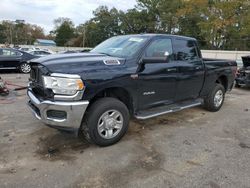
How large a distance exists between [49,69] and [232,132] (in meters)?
3.66

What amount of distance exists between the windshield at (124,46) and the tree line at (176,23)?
90.0ft

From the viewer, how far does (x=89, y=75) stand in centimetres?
361

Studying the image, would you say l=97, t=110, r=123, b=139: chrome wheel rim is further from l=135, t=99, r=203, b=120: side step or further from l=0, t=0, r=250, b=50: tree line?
l=0, t=0, r=250, b=50: tree line

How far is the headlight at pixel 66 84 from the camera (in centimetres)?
347

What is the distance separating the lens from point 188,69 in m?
5.23

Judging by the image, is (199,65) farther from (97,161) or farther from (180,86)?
(97,161)

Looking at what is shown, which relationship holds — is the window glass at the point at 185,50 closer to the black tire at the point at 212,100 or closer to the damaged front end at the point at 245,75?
the black tire at the point at 212,100

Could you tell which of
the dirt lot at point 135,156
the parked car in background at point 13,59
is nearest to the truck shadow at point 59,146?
the dirt lot at point 135,156

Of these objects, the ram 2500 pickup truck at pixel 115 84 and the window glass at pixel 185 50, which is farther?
the window glass at pixel 185 50

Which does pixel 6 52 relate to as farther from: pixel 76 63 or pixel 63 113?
pixel 63 113

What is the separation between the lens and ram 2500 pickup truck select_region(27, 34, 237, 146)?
354 centimetres

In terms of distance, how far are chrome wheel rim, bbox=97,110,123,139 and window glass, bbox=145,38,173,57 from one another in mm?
1240

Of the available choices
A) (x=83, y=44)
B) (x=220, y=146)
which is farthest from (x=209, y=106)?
(x=83, y=44)

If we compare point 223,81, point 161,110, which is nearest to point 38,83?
point 161,110
